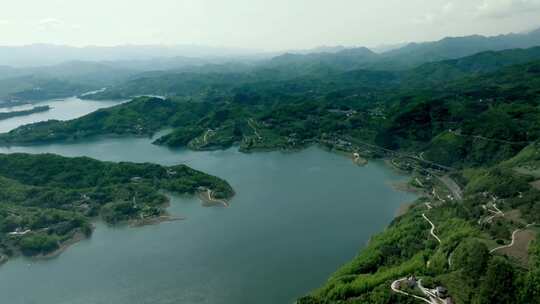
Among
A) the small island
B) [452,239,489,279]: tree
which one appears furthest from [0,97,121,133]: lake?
[452,239,489,279]: tree

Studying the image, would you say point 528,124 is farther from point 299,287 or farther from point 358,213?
point 299,287

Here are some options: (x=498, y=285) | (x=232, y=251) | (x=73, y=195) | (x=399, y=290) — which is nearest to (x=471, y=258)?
(x=498, y=285)

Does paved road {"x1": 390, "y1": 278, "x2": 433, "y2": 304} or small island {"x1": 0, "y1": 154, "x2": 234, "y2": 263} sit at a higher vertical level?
paved road {"x1": 390, "y1": 278, "x2": 433, "y2": 304}

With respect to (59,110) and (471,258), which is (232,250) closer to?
(471,258)

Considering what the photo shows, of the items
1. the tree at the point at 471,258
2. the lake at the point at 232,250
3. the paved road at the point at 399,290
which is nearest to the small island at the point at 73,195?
the lake at the point at 232,250

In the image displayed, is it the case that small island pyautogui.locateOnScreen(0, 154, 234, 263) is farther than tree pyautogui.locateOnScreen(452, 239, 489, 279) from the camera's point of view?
Yes

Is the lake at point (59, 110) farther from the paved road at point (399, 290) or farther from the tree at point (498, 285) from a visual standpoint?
the tree at point (498, 285)

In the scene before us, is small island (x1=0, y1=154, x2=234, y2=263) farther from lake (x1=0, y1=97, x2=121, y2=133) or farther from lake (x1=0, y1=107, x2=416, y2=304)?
lake (x1=0, y1=97, x2=121, y2=133)

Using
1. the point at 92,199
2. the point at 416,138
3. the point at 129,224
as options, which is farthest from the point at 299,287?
the point at 416,138
